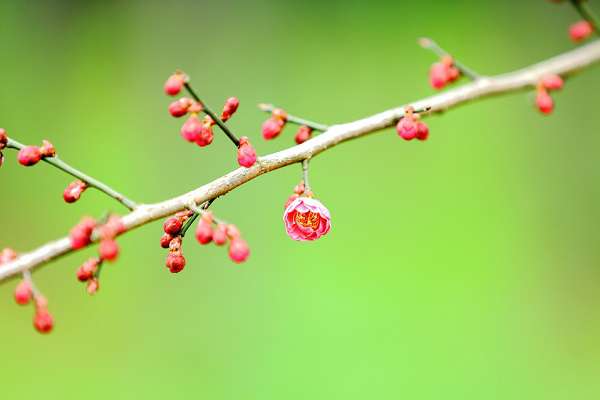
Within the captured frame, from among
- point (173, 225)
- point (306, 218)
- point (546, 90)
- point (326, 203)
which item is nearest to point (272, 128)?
point (306, 218)

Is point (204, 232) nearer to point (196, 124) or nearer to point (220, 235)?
point (220, 235)

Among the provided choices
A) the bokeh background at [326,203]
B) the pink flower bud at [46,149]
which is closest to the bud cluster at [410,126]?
the pink flower bud at [46,149]

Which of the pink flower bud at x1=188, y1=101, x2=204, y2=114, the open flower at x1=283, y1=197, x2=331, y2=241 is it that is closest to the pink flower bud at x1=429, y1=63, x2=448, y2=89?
the open flower at x1=283, y1=197, x2=331, y2=241

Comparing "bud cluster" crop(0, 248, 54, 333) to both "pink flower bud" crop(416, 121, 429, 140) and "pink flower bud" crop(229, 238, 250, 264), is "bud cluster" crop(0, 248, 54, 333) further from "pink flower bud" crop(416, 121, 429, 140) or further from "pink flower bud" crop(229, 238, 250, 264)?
"pink flower bud" crop(416, 121, 429, 140)

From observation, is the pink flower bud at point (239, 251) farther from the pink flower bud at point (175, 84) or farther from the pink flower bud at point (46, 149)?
the pink flower bud at point (46, 149)

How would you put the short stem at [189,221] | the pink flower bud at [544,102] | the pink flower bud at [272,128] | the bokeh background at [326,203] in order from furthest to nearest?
the bokeh background at [326,203] → the pink flower bud at [544,102] → the pink flower bud at [272,128] → the short stem at [189,221]

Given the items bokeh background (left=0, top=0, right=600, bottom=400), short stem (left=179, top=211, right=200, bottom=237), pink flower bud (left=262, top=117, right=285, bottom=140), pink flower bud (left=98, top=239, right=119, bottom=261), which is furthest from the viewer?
bokeh background (left=0, top=0, right=600, bottom=400)
